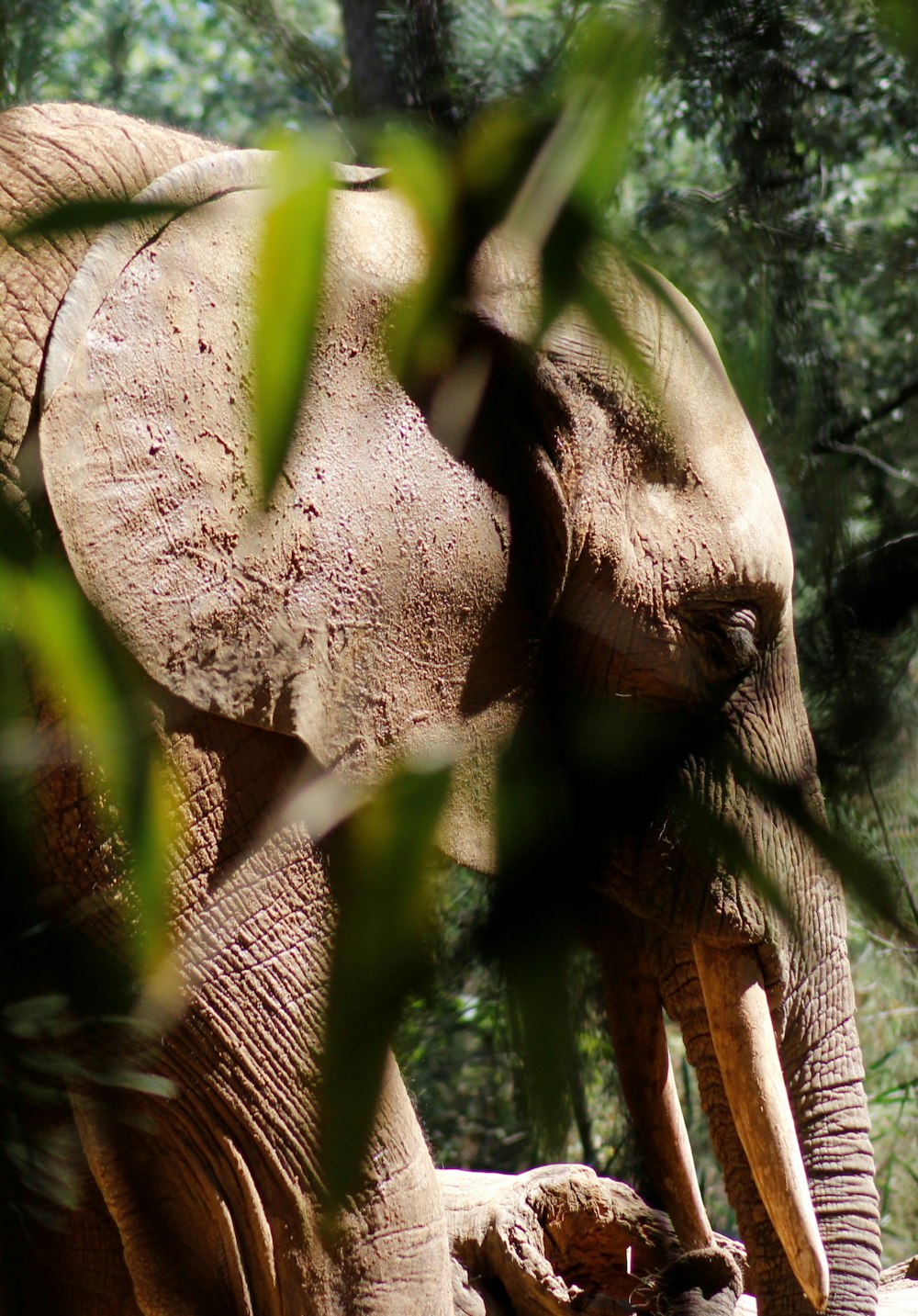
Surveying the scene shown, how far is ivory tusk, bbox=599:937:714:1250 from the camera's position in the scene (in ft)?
4.64

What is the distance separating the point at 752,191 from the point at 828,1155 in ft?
3.85

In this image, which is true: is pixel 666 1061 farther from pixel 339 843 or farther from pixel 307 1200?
pixel 339 843

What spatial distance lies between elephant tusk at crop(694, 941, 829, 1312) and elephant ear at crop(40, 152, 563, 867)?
1.26 feet

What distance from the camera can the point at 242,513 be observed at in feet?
2.58

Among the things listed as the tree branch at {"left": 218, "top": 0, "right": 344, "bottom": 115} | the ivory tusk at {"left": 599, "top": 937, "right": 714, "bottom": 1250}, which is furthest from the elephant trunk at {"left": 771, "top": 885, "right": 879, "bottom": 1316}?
the tree branch at {"left": 218, "top": 0, "right": 344, "bottom": 115}

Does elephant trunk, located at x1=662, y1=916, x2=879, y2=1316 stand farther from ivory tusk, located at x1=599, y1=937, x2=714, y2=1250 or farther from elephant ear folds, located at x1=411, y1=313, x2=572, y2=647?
elephant ear folds, located at x1=411, y1=313, x2=572, y2=647

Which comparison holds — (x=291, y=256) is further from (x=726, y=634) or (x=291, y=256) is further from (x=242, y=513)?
(x=726, y=634)

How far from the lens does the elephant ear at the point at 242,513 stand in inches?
29.0

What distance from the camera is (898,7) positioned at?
0.20 metres

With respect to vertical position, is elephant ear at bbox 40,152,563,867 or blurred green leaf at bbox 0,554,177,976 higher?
elephant ear at bbox 40,152,563,867

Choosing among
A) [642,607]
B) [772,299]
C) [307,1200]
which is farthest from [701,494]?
[772,299]

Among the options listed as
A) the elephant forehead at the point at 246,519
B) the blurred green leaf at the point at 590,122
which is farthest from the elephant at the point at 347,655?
the blurred green leaf at the point at 590,122

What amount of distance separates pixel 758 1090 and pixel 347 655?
1.85 feet

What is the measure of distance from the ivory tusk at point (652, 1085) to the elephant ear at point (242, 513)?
518 mm
